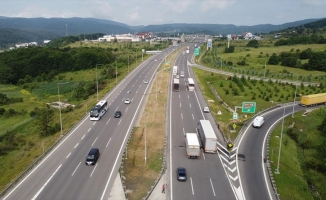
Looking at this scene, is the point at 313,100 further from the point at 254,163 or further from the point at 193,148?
the point at 193,148

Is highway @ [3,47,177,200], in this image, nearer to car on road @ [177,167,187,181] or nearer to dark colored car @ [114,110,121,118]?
dark colored car @ [114,110,121,118]

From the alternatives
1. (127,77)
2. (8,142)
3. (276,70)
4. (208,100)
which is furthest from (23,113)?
(276,70)

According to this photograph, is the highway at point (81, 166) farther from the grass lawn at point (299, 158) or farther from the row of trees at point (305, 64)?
the row of trees at point (305, 64)

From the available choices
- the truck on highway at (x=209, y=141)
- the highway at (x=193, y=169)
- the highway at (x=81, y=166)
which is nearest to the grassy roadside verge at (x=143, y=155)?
the highway at (x=81, y=166)

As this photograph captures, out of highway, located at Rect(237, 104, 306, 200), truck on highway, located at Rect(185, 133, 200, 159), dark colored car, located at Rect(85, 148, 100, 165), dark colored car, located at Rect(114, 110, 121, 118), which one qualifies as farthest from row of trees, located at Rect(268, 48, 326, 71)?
dark colored car, located at Rect(85, 148, 100, 165)

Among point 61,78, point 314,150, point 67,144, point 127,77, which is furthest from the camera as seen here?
point 61,78

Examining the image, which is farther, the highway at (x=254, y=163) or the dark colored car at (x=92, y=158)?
the dark colored car at (x=92, y=158)

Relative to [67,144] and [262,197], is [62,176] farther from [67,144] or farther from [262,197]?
[262,197]

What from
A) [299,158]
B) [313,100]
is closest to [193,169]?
[299,158]
